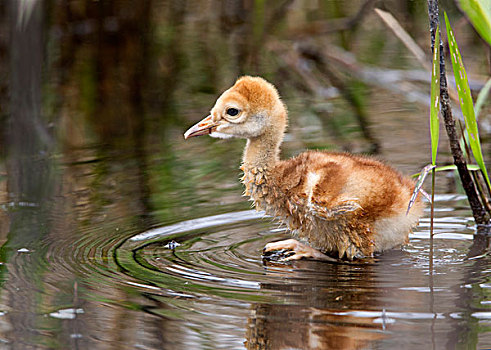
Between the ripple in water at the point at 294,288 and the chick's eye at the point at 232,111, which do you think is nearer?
the ripple in water at the point at 294,288

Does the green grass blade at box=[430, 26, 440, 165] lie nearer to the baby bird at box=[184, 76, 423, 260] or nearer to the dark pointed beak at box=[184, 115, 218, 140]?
the baby bird at box=[184, 76, 423, 260]

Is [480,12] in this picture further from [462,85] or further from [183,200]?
[183,200]

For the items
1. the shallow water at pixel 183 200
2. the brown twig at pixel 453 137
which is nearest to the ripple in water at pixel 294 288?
the shallow water at pixel 183 200

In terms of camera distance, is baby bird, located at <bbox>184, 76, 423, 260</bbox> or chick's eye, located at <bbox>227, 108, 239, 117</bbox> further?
chick's eye, located at <bbox>227, 108, 239, 117</bbox>

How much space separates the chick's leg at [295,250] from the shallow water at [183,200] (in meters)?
0.08

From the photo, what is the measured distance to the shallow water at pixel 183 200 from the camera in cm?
323

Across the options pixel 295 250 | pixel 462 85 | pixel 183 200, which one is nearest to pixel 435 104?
pixel 462 85

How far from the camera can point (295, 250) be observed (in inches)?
163

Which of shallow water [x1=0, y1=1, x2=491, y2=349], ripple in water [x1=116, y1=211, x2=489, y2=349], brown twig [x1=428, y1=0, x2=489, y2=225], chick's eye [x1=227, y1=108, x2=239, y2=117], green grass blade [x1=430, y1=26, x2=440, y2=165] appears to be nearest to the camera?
ripple in water [x1=116, y1=211, x2=489, y2=349]

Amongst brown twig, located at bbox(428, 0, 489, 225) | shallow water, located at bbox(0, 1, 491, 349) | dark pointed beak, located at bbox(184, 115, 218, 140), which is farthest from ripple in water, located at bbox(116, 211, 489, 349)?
dark pointed beak, located at bbox(184, 115, 218, 140)

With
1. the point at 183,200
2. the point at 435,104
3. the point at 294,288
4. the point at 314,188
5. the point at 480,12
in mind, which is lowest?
the point at 294,288

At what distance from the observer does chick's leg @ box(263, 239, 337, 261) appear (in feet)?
13.4

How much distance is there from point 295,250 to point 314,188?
1.03 ft

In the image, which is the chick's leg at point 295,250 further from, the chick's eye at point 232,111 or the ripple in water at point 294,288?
the chick's eye at point 232,111
